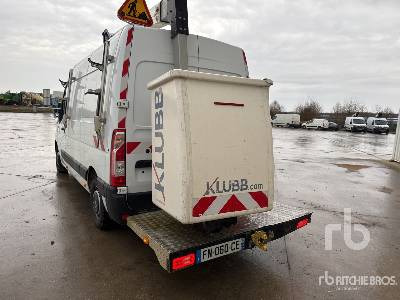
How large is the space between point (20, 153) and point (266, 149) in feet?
39.4

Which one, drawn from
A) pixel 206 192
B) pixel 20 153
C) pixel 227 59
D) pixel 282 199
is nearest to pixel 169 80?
pixel 206 192

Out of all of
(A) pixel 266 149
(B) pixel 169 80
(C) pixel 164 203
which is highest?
(B) pixel 169 80

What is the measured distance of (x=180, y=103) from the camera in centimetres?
296

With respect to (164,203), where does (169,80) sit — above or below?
above

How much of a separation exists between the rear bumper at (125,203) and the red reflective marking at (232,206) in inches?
47.3

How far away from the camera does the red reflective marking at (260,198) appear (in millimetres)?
3355

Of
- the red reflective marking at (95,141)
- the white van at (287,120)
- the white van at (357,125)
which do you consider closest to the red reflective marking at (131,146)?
the red reflective marking at (95,141)

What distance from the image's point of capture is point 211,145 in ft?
10.1

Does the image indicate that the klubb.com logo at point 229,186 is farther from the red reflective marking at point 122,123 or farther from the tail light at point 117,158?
the red reflective marking at point 122,123

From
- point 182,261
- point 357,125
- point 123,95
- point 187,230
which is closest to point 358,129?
point 357,125

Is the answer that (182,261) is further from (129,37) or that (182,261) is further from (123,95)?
(129,37)

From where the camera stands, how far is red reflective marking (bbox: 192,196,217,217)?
9.91ft

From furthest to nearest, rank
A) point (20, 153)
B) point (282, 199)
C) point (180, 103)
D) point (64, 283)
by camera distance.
Answer: point (20, 153) → point (282, 199) → point (64, 283) → point (180, 103)

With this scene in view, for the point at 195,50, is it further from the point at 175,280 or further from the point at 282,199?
the point at 282,199
